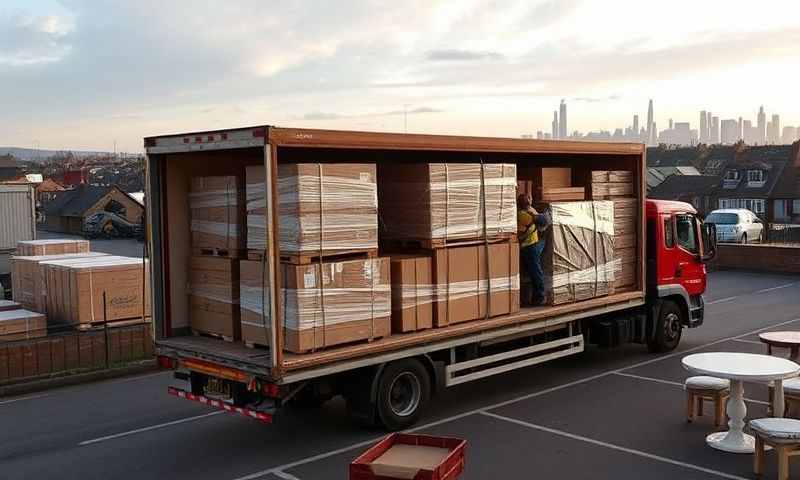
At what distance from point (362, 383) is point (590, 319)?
4802 mm

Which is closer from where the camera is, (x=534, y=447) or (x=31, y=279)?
(x=534, y=447)

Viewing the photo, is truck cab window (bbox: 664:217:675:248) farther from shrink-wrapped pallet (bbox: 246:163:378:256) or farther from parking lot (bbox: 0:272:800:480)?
shrink-wrapped pallet (bbox: 246:163:378:256)

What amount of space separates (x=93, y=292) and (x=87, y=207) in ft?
134

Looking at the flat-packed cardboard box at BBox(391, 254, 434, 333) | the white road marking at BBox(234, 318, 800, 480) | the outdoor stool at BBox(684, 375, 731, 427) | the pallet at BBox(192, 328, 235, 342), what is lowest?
the white road marking at BBox(234, 318, 800, 480)

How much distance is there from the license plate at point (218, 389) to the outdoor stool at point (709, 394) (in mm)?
5280

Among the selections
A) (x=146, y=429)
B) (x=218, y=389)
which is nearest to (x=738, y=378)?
(x=218, y=389)

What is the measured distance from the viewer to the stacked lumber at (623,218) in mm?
12172

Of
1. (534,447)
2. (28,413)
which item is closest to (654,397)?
(534,447)

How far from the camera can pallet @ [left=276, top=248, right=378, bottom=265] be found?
8031 millimetres

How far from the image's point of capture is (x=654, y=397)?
34.9 ft

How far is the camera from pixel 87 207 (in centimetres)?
5197

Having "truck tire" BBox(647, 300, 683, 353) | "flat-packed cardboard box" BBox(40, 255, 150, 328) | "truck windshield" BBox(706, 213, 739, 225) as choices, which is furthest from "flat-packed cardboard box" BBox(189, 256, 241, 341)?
"truck windshield" BBox(706, 213, 739, 225)

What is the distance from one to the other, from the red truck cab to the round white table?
410cm

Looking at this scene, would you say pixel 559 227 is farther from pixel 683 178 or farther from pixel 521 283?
pixel 683 178
